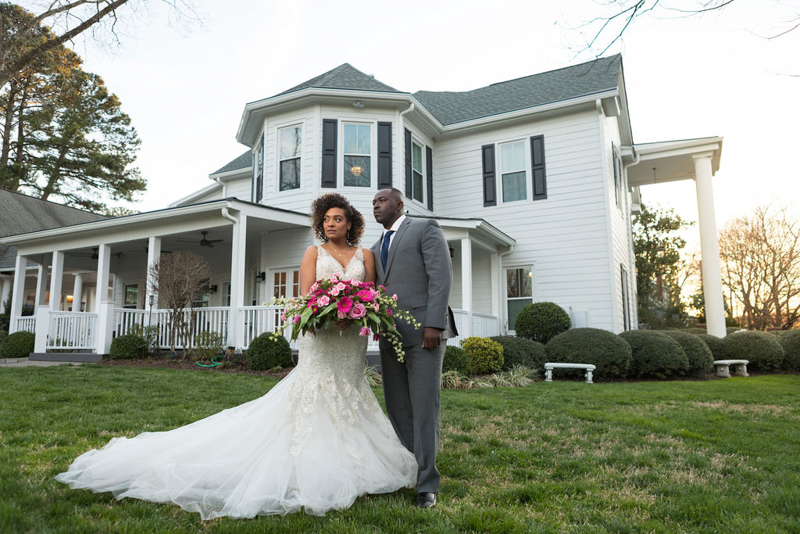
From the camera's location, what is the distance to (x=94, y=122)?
96.3ft

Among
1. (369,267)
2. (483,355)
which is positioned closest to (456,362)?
(483,355)

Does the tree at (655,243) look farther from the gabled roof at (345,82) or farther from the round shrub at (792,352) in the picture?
the gabled roof at (345,82)

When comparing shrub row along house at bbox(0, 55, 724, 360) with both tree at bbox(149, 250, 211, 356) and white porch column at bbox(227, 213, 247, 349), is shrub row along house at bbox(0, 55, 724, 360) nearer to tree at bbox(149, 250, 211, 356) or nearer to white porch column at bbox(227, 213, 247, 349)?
white porch column at bbox(227, 213, 247, 349)

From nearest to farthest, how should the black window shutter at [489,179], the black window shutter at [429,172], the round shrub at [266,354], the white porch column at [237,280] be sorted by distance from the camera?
the round shrub at [266,354] → the white porch column at [237,280] → the black window shutter at [489,179] → the black window shutter at [429,172]

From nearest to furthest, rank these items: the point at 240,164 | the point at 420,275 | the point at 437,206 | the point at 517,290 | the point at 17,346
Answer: the point at 420,275 → the point at 17,346 → the point at 517,290 → the point at 437,206 → the point at 240,164

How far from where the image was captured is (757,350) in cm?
1411

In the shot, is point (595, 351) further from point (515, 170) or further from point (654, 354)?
point (515, 170)

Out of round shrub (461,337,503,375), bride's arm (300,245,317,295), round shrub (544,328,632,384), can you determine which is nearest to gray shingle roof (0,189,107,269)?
round shrub (461,337,503,375)

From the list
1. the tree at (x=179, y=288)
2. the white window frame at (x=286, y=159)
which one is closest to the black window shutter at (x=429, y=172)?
the white window frame at (x=286, y=159)

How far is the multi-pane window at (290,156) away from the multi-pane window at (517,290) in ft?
19.7

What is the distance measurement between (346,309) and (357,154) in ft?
33.3

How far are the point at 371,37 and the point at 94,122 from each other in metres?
22.1

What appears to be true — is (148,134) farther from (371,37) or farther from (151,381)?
(151,381)

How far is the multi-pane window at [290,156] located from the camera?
12.8 metres
